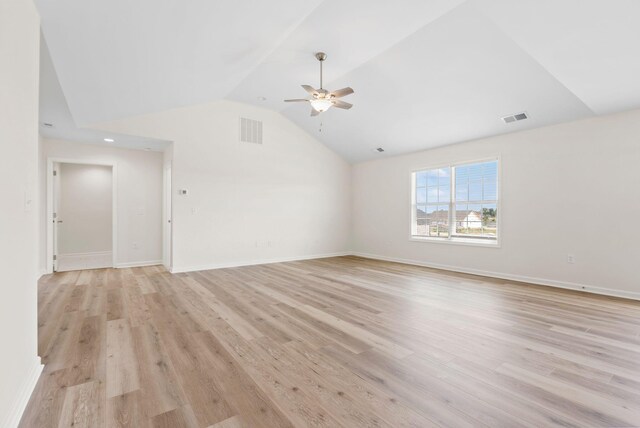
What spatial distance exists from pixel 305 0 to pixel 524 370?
3.42 m

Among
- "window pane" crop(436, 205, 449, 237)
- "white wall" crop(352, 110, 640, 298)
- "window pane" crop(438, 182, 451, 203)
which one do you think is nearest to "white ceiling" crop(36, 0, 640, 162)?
"white wall" crop(352, 110, 640, 298)

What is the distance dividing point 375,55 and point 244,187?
12.2 ft

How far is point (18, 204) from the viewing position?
165 centimetres

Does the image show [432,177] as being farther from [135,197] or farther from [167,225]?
[135,197]

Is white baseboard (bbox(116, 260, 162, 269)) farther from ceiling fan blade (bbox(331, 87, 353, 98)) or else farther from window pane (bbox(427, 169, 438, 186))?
window pane (bbox(427, 169, 438, 186))

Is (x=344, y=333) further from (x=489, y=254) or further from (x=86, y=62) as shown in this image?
(x=489, y=254)

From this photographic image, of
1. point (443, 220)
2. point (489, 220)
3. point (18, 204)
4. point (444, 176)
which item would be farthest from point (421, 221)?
point (18, 204)

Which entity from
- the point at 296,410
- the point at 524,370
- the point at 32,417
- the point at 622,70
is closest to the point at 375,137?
the point at 622,70

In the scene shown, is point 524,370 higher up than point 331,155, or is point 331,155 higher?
point 331,155

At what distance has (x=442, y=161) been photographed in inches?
249

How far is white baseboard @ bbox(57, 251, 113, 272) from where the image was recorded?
601 cm

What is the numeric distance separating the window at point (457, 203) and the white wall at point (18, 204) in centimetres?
626

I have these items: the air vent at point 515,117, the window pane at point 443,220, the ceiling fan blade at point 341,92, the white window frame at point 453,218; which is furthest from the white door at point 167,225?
the air vent at point 515,117

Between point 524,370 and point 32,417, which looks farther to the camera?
point 524,370
